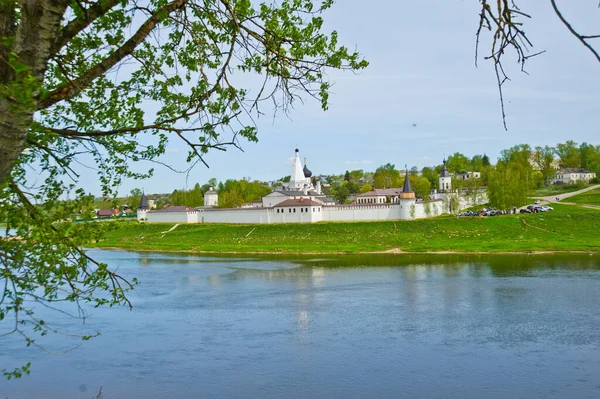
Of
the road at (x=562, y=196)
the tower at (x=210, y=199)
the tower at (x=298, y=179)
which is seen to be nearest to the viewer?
the road at (x=562, y=196)

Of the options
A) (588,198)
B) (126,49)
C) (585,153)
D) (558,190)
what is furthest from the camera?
(585,153)

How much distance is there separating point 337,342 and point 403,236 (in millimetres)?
25106

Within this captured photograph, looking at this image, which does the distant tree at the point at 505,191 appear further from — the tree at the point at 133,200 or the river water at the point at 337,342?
the tree at the point at 133,200

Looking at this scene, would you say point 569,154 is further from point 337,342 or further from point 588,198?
point 337,342

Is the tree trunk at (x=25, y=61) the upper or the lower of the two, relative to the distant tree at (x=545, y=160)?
lower

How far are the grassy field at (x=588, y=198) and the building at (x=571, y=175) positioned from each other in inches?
664

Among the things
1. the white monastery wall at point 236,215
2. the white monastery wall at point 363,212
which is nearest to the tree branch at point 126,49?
the white monastery wall at point 363,212

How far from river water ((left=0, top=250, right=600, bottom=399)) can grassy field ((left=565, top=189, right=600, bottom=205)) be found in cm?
3254

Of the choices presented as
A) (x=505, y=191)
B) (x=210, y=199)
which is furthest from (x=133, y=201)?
(x=505, y=191)

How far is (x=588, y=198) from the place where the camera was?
5341 cm

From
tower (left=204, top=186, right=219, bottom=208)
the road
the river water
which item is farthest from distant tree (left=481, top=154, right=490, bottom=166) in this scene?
the river water

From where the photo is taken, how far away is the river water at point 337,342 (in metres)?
10.5

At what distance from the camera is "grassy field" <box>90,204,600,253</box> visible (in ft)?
109

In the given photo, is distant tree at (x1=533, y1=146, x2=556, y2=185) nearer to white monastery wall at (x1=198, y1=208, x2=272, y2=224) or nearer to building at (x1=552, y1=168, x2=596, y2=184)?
building at (x1=552, y1=168, x2=596, y2=184)
